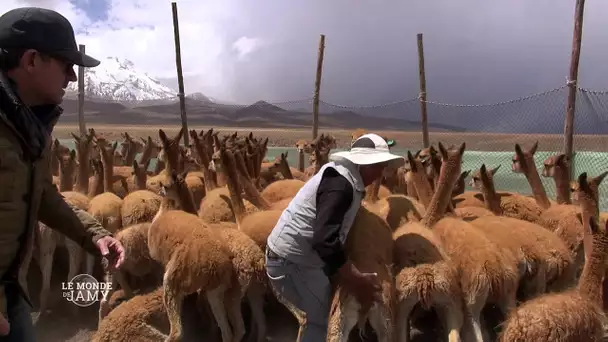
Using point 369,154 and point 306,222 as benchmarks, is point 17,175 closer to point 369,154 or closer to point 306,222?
point 306,222

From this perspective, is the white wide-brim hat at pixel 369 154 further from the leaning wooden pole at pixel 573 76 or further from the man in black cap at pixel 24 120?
the leaning wooden pole at pixel 573 76

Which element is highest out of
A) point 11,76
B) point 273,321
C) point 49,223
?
point 11,76

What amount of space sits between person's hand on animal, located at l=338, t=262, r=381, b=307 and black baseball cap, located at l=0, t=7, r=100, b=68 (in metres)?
2.12

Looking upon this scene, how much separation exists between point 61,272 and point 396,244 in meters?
4.97

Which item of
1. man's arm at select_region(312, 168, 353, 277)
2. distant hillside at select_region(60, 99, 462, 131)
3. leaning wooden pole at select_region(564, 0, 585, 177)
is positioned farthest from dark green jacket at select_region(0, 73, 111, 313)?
distant hillside at select_region(60, 99, 462, 131)

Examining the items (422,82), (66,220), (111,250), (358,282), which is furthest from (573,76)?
(66,220)

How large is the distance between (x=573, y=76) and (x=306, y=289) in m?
6.49

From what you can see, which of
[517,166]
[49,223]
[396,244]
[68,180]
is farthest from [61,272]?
[517,166]

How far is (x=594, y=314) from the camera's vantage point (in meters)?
4.18

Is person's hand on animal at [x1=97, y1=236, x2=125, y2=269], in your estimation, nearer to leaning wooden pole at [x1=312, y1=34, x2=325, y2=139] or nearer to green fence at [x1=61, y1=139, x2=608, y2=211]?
green fence at [x1=61, y1=139, x2=608, y2=211]

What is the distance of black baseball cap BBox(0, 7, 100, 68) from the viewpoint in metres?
2.18

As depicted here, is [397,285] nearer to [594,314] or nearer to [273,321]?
[594,314]

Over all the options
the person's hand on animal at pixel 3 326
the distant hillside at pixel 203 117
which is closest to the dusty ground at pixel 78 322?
the person's hand on animal at pixel 3 326

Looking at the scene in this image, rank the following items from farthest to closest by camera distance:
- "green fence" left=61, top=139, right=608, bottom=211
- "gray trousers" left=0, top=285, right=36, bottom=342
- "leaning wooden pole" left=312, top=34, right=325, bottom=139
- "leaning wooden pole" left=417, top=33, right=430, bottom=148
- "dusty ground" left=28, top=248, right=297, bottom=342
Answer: "leaning wooden pole" left=312, top=34, right=325, bottom=139, "leaning wooden pole" left=417, top=33, right=430, bottom=148, "green fence" left=61, top=139, right=608, bottom=211, "dusty ground" left=28, top=248, right=297, bottom=342, "gray trousers" left=0, top=285, right=36, bottom=342
